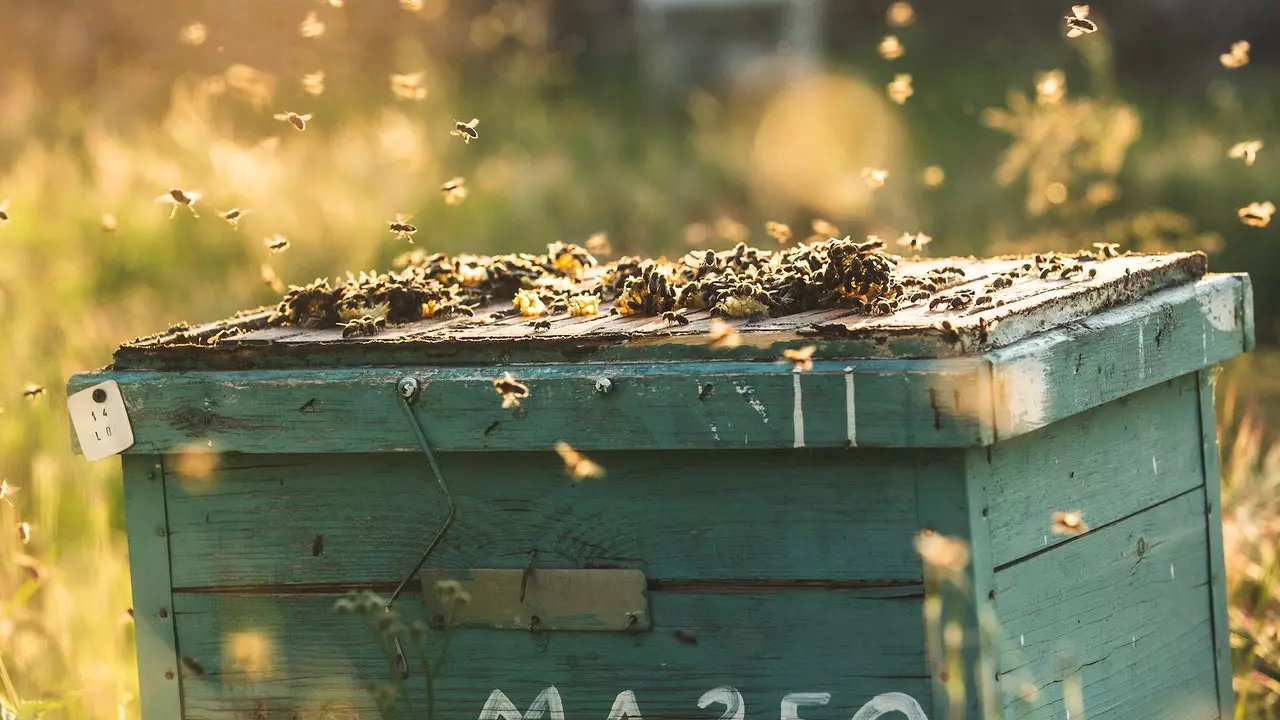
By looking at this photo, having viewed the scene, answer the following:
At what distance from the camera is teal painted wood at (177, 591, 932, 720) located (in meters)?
1.90

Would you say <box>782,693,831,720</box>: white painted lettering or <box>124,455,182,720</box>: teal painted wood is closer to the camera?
<box>782,693,831,720</box>: white painted lettering

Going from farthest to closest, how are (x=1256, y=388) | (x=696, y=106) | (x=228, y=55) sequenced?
(x=696, y=106) → (x=228, y=55) → (x=1256, y=388)

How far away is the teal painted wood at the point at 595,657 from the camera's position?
190 centimetres

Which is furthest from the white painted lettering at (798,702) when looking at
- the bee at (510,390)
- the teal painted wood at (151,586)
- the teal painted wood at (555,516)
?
the teal painted wood at (151,586)

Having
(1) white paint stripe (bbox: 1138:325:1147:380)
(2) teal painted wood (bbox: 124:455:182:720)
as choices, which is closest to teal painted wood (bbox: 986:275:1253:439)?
(1) white paint stripe (bbox: 1138:325:1147:380)

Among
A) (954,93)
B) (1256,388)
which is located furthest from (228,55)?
(1256,388)

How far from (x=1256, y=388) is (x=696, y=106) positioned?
17.1 ft

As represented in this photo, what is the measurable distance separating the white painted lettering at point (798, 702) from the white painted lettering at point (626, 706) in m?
0.21

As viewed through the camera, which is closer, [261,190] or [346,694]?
[346,694]

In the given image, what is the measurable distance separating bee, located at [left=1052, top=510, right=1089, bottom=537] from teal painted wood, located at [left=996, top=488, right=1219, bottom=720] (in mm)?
22

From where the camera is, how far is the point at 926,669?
1.86 metres

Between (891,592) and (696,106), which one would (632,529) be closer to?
(891,592)

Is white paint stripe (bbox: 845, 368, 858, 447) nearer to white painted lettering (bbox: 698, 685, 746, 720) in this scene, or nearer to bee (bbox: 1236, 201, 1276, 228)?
white painted lettering (bbox: 698, 685, 746, 720)

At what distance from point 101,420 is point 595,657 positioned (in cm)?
82
